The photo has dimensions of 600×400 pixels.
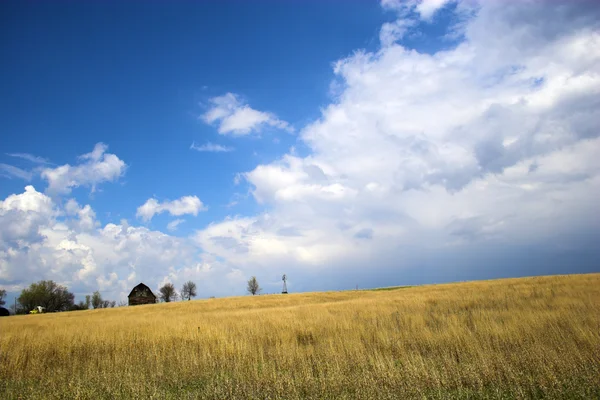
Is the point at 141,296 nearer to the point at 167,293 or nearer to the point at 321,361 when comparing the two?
the point at 167,293

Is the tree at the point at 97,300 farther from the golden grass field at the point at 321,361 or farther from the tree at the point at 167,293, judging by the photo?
the golden grass field at the point at 321,361

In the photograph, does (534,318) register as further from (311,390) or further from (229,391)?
(229,391)

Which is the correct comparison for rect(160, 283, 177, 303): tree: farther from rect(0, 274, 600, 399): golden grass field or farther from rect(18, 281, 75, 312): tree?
rect(0, 274, 600, 399): golden grass field

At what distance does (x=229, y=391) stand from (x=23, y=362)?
31.5ft

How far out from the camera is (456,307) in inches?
786

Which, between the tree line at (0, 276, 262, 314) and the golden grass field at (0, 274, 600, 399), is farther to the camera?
the tree line at (0, 276, 262, 314)

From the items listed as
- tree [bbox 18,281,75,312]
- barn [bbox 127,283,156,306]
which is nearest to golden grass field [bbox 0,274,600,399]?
barn [bbox 127,283,156,306]

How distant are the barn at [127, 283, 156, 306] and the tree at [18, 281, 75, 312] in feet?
103

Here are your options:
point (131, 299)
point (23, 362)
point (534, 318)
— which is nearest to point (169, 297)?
point (131, 299)

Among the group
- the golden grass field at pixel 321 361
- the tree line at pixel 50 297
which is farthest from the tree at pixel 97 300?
the golden grass field at pixel 321 361

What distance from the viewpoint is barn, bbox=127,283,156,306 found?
85.8 metres

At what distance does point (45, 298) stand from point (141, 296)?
3454 cm

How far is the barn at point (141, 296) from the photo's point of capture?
85812 mm

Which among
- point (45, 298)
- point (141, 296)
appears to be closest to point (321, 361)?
point (141, 296)
